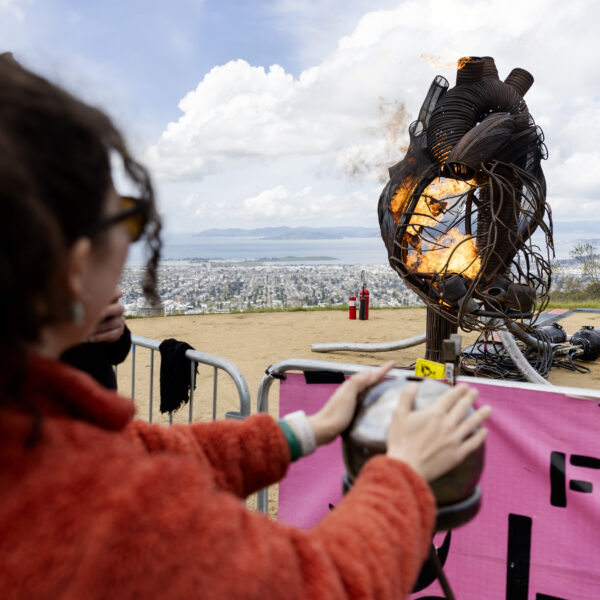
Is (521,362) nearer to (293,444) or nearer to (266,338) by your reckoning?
(266,338)

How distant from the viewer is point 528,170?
17.2ft

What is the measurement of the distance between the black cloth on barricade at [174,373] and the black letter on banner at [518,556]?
6.22 ft

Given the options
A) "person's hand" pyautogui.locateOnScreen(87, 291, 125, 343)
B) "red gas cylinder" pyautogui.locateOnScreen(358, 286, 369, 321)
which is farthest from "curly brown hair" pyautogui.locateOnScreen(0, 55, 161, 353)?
"red gas cylinder" pyautogui.locateOnScreen(358, 286, 369, 321)

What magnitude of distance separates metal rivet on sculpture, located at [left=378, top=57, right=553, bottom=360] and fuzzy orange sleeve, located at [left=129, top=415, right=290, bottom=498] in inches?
167

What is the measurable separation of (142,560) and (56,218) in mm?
448

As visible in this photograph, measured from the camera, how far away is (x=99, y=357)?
7.09ft

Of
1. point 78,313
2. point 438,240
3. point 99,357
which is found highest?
point 438,240

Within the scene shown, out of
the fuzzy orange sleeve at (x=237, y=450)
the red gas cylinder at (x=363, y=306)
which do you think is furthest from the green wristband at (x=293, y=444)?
the red gas cylinder at (x=363, y=306)

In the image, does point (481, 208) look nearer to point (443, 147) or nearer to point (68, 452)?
point (443, 147)

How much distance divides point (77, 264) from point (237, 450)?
1.92 ft

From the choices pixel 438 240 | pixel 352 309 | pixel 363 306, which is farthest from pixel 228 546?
pixel 352 309

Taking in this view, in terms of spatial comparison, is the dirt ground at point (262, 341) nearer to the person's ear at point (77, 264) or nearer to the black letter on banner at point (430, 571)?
the black letter on banner at point (430, 571)

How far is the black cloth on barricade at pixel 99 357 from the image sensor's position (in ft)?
6.74

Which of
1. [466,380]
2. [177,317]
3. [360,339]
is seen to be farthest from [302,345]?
[466,380]
